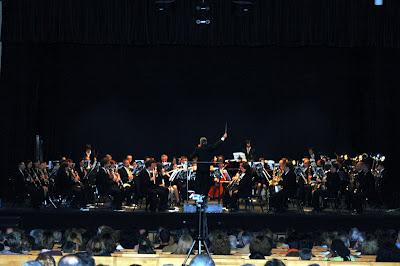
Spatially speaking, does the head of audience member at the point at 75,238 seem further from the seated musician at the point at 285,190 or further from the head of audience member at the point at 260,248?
the seated musician at the point at 285,190

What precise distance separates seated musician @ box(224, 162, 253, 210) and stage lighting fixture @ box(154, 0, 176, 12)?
4748 mm

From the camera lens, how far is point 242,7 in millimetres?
21016

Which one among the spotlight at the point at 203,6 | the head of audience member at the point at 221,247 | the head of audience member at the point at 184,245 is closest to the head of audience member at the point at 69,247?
the head of audience member at the point at 184,245

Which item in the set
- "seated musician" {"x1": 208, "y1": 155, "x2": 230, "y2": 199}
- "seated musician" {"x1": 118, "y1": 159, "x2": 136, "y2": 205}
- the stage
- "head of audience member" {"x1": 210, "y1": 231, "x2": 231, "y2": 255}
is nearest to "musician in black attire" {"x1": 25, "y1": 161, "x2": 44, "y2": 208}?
the stage

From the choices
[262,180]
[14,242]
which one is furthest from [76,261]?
[262,180]

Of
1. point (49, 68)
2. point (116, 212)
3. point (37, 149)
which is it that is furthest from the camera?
point (49, 68)

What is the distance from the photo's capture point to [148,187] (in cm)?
1969

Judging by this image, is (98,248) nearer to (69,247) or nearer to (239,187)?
(69,247)

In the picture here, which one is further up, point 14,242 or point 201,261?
point 201,261

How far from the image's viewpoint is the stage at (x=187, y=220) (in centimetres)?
1891

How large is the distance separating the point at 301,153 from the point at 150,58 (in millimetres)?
6264

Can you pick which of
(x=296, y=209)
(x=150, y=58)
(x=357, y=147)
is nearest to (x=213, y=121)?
(x=150, y=58)

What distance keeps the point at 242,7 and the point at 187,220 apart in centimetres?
608

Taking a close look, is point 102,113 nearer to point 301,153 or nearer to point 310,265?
point 301,153
